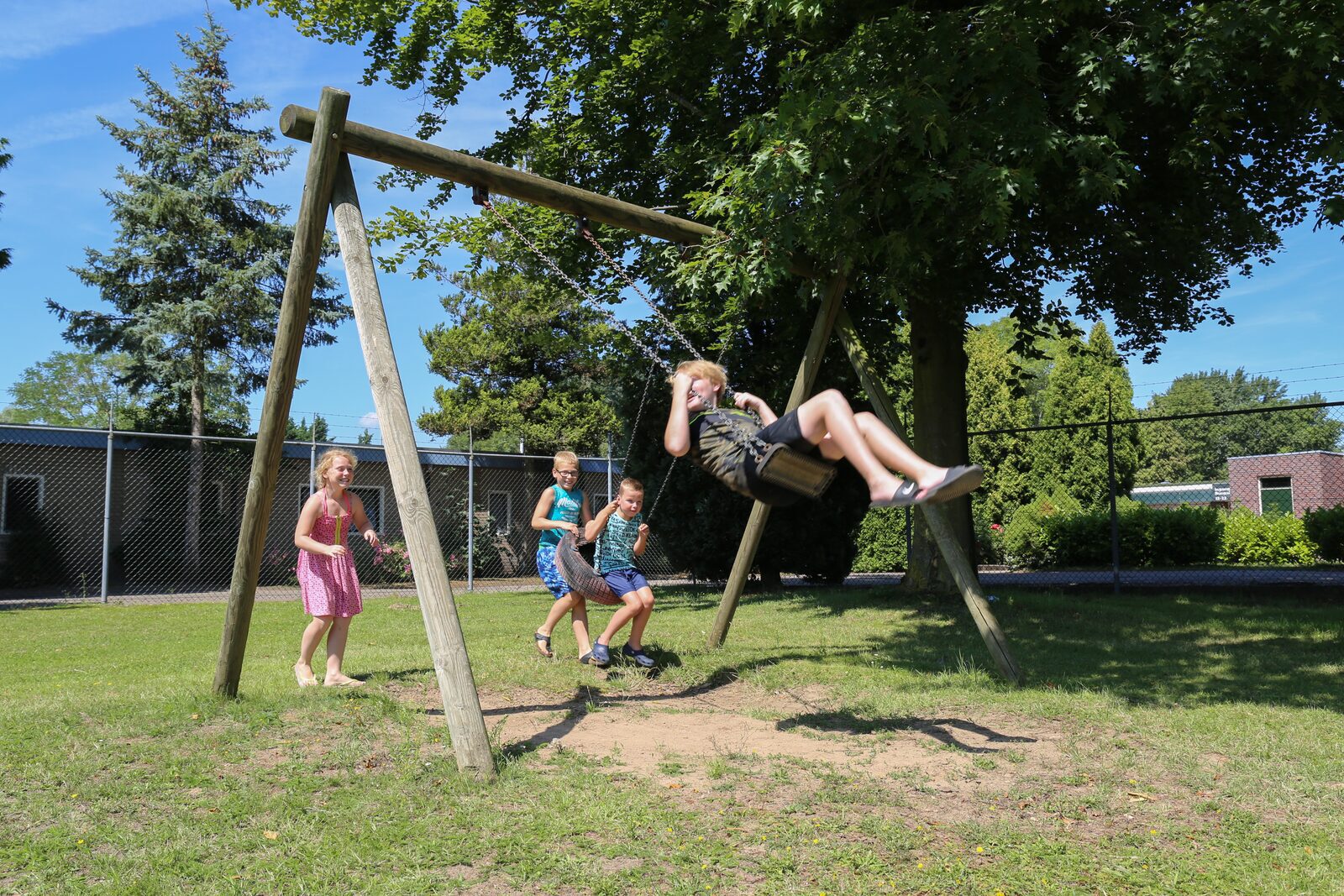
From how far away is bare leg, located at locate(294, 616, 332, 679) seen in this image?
6691 millimetres

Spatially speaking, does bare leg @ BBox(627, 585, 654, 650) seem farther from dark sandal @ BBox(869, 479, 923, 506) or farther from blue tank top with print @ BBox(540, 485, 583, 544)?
dark sandal @ BBox(869, 479, 923, 506)

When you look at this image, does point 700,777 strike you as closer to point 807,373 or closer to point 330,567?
point 330,567

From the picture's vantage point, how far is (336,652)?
22.3ft

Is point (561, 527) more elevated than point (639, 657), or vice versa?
point (561, 527)

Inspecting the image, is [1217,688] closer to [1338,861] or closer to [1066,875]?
[1338,861]

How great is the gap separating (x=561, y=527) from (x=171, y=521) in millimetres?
16649

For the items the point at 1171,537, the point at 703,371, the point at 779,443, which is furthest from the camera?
the point at 1171,537

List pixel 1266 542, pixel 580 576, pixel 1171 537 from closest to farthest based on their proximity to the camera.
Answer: pixel 580 576
pixel 1266 542
pixel 1171 537

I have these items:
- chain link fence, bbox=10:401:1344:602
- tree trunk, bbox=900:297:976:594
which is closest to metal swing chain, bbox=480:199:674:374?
tree trunk, bbox=900:297:976:594

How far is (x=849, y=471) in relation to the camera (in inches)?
629

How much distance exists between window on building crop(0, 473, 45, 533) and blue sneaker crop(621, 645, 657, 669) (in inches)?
669

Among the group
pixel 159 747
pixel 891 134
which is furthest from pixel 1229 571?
pixel 159 747

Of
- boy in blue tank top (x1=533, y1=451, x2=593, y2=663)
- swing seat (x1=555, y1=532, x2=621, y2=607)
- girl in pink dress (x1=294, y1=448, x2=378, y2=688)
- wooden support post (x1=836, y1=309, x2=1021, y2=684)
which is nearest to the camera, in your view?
girl in pink dress (x1=294, y1=448, x2=378, y2=688)

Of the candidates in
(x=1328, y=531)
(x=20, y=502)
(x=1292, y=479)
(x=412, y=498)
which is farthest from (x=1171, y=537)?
(x=20, y=502)
